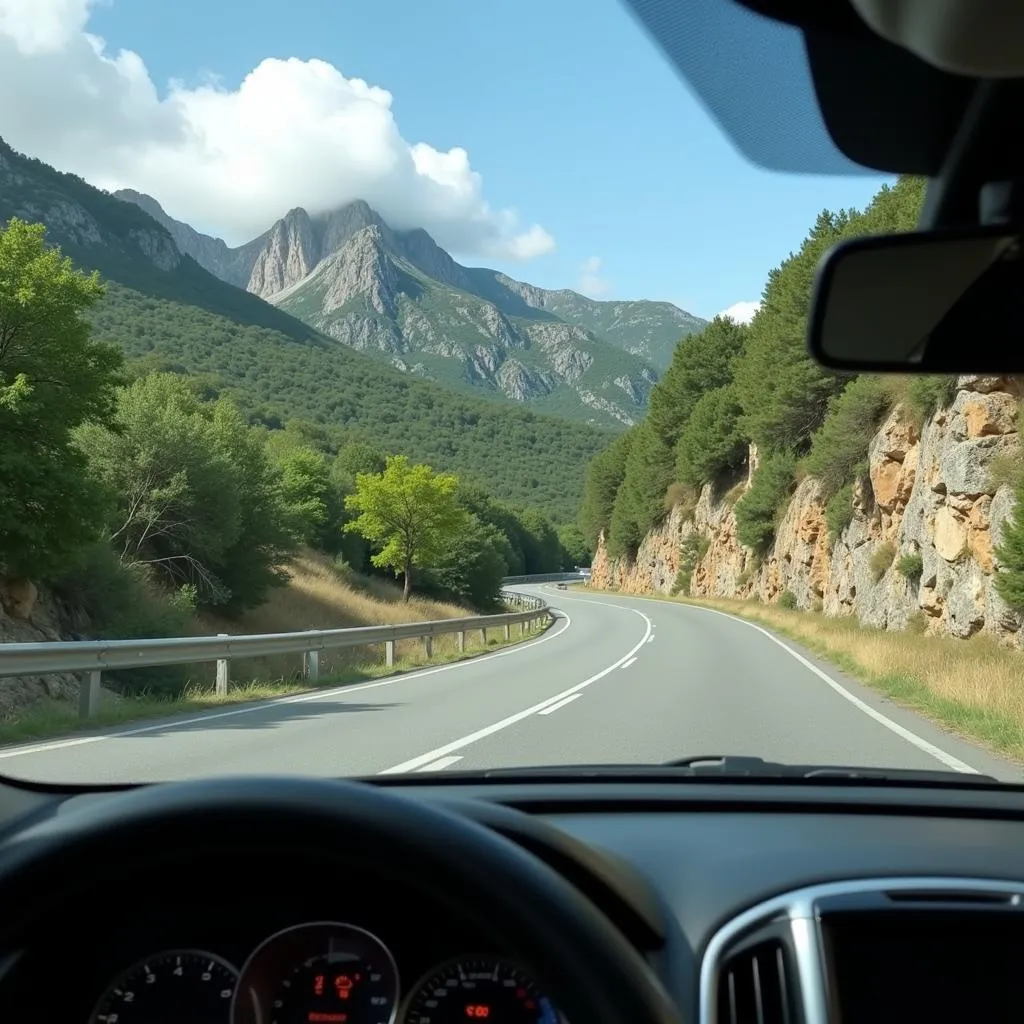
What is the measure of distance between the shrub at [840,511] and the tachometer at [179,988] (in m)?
43.4

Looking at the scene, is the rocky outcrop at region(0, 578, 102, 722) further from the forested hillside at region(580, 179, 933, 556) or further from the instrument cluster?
the instrument cluster

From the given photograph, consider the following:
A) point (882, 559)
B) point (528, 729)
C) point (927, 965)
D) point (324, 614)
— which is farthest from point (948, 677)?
point (324, 614)

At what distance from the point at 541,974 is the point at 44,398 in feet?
72.4

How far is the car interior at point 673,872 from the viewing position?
1.71 metres

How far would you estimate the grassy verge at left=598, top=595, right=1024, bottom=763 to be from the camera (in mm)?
12734

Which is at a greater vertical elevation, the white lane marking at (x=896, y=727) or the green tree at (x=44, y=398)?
the green tree at (x=44, y=398)

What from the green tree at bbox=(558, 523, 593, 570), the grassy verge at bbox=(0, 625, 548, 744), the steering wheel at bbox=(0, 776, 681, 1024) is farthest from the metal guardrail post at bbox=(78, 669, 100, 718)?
the green tree at bbox=(558, 523, 593, 570)

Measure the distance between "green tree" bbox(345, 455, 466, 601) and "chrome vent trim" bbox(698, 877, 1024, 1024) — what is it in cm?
5039

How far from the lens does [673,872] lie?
2.77 metres

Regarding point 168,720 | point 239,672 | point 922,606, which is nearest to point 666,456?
point 922,606

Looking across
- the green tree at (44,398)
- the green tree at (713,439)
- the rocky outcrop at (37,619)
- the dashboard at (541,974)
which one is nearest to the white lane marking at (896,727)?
the dashboard at (541,974)

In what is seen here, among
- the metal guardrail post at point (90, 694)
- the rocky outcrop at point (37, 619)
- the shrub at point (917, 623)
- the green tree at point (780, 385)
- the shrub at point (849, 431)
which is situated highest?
the green tree at point (780, 385)

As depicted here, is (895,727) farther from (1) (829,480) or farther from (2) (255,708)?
(1) (829,480)

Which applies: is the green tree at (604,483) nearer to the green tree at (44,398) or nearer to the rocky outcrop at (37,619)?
the rocky outcrop at (37,619)
